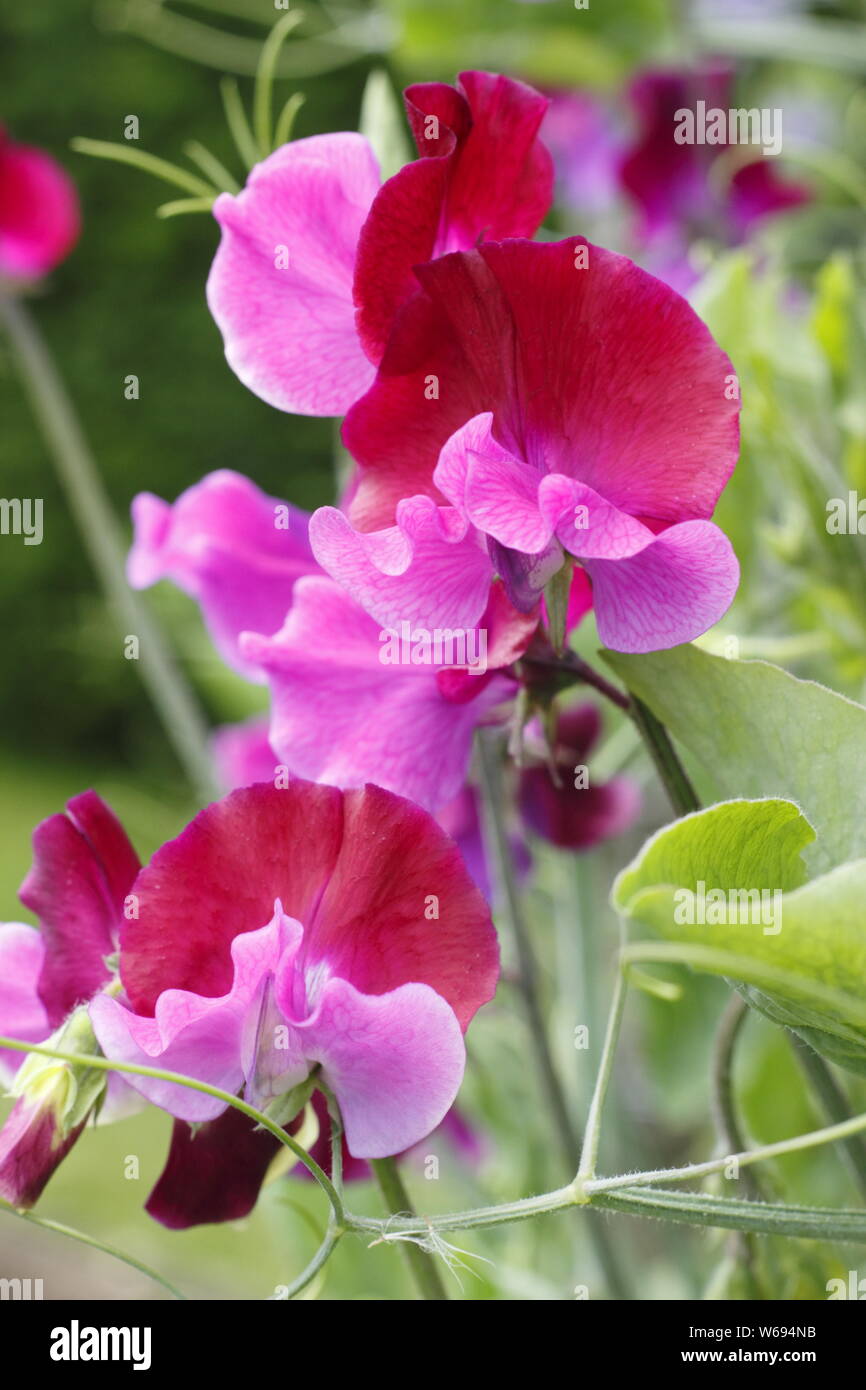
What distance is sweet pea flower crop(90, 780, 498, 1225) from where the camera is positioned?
274 millimetres

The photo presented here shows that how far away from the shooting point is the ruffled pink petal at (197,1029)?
269mm

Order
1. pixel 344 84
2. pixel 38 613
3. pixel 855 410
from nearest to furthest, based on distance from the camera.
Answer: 1. pixel 855 410
2. pixel 344 84
3. pixel 38 613

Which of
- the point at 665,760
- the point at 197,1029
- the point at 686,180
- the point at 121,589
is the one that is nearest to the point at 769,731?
the point at 665,760

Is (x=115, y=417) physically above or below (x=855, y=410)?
above

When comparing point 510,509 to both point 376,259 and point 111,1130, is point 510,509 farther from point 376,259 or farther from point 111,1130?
point 111,1130

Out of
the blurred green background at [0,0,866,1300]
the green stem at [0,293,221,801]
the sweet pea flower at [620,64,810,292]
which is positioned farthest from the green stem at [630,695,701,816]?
the sweet pea flower at [620,64,810,292]

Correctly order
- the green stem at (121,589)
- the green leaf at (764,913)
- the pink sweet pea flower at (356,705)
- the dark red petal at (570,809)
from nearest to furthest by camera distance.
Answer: the green leaf at (764,913) < the pink sweet pea flower at (356,705) < the dark red petal at (570,809) < the green stem at (121,589)

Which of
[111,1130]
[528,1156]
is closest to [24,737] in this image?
[111,1130]

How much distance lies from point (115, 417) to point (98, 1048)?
11.2 feet

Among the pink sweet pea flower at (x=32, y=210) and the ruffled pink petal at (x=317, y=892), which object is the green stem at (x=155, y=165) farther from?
the pink sweet pea flower at (x=32, y=210)

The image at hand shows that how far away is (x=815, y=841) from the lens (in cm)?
27

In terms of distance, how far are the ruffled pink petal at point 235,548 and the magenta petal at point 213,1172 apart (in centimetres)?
13

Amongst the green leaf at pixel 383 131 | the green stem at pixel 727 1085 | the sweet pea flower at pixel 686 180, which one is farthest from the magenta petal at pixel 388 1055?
the sweet pea flower at pixel 686 180

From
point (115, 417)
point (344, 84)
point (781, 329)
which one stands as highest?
point (344, 84)
